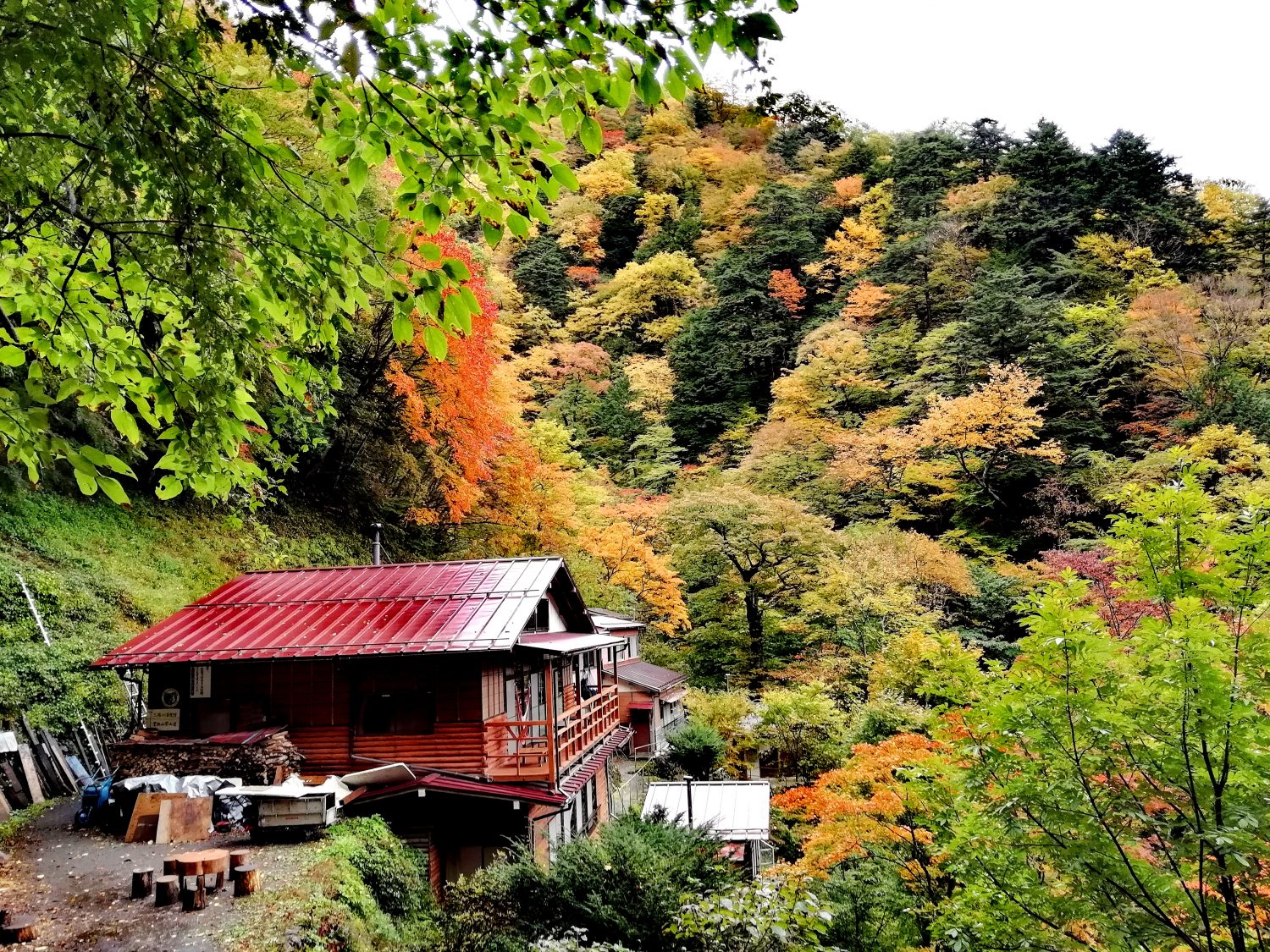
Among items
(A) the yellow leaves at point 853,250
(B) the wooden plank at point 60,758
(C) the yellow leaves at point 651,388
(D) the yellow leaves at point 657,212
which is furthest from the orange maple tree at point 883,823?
(D) the yellow leaves at point 657,212

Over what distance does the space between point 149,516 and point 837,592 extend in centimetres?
1952

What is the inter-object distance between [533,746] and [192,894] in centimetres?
618

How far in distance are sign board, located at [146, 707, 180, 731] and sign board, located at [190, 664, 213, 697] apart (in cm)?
40

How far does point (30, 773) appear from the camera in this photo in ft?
37.2

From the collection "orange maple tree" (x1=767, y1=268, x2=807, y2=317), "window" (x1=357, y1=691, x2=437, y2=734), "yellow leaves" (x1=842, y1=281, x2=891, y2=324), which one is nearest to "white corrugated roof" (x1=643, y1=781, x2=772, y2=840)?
"window" (x1=357, y1=691, x2=437, y2=734)

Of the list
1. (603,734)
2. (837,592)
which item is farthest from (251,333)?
(837,592)

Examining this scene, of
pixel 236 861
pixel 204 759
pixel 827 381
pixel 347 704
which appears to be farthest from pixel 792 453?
pixel 236 861

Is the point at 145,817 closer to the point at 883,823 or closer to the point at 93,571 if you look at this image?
the point at 93,571

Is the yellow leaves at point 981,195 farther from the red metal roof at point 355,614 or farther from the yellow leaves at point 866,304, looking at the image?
the red metal roof at point 355,614

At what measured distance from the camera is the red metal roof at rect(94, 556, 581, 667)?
11.7 metres

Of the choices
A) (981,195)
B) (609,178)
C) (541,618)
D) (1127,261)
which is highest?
(609,178)

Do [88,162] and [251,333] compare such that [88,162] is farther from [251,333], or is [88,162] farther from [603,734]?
[603,734]

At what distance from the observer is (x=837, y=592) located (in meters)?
22.8

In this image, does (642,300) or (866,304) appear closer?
(866,304)
